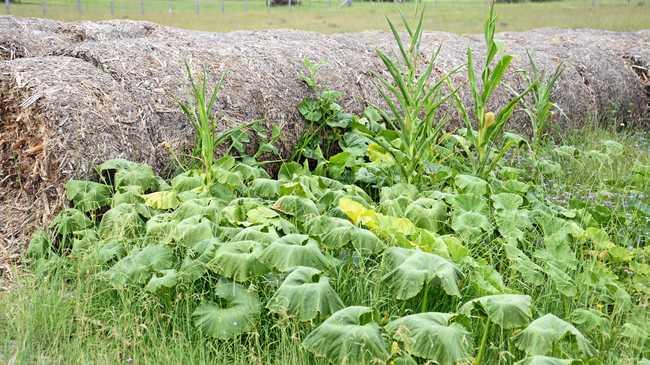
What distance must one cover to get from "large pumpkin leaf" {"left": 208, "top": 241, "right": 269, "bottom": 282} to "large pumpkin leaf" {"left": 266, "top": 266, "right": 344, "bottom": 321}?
22 cm

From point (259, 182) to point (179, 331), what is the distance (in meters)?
1.31

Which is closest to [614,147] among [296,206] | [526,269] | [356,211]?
[526,269]

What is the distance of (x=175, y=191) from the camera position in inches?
173

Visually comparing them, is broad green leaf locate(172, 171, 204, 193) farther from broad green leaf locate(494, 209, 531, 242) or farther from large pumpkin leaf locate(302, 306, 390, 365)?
large pumpkin leaf locate(302, 306, 390, 365)

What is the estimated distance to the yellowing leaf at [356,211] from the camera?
12.5 ft

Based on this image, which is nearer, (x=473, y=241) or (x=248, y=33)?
(x=473, y=241)

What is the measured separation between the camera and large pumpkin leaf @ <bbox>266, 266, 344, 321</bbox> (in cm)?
304

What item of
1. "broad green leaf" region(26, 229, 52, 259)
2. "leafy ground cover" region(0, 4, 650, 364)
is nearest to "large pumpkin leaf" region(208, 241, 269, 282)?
"leafy ground cover" region(0, 4, 650, 364)

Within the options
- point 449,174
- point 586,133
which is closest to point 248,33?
point 449,174

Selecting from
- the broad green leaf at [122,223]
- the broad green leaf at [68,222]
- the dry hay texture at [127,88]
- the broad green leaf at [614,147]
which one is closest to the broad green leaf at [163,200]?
the broad green leaf at [122,223]

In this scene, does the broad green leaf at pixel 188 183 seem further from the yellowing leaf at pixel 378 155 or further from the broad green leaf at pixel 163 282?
the yellowing leaf at pixel 378 155

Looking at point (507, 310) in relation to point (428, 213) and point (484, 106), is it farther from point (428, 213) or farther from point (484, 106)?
point (484, 106)

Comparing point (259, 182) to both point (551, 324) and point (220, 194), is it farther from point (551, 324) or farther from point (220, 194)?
point (551, 324)

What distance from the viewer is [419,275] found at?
312cm
